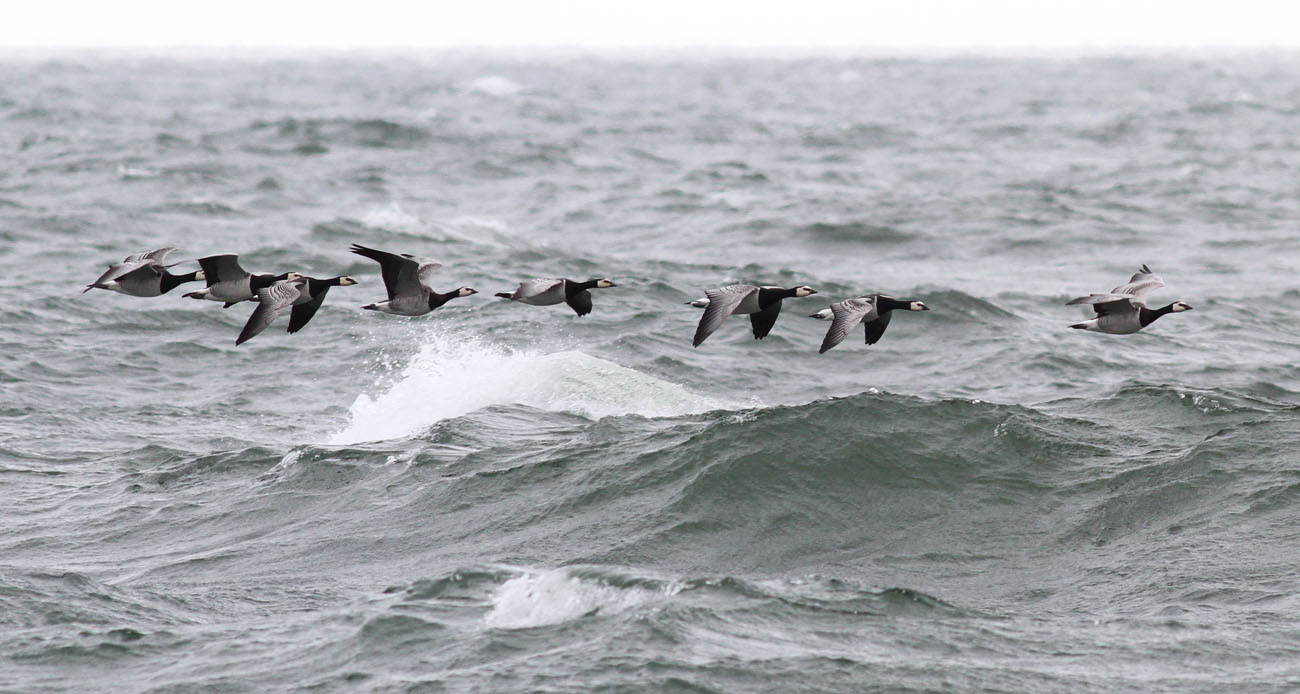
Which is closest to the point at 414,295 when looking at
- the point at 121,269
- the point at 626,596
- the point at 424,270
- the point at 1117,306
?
the point at 424,270

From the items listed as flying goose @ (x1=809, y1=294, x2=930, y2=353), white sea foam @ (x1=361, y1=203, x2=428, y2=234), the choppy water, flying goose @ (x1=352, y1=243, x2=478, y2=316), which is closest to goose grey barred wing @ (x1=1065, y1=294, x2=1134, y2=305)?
flying goose @ (x1=809, y1=294, x2=930, y2=353)

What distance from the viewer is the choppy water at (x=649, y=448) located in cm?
1329

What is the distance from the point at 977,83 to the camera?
344 feet

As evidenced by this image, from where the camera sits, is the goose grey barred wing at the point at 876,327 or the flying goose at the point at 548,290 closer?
the flying goose at the point at 548,290

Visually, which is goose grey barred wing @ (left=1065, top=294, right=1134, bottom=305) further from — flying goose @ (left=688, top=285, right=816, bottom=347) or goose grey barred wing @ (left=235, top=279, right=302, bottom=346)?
goose grey barred wing @ (left=235, top=279, right=302, bottom=346)

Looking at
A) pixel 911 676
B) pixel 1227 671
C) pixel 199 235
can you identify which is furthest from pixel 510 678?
pixel 199 235

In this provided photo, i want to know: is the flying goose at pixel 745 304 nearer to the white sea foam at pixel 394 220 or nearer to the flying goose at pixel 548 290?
the flying goose at pixel 548 290

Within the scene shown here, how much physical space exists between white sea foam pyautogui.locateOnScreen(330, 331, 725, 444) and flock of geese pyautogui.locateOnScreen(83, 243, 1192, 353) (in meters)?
3.91

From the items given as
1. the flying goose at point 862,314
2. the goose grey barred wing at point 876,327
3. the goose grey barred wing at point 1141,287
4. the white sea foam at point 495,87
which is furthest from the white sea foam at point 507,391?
the white sea foam at point 495,87

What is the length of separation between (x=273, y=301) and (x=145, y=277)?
1987 mm

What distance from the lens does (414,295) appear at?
16.5 metres

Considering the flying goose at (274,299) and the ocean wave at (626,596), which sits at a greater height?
the flying goose at (274,299)

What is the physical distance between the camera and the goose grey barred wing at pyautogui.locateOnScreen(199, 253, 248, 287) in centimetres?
1594

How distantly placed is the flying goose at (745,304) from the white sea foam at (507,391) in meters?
4.17
